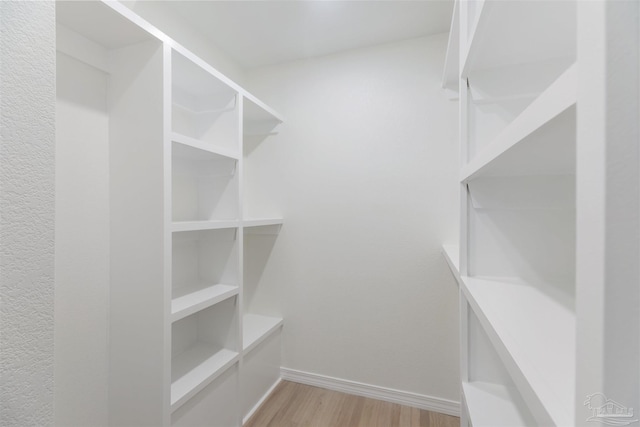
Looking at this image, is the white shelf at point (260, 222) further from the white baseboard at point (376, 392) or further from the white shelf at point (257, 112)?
the white baseboard at point (376, 392)

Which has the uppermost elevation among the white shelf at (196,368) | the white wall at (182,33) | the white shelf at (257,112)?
the white wall at (182,33)

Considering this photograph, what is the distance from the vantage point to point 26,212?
0.55 metres

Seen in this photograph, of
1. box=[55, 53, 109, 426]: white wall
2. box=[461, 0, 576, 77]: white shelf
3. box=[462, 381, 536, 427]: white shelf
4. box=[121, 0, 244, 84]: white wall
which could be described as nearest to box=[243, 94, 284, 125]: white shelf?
box=[121, 0, 244, 84]: white wall

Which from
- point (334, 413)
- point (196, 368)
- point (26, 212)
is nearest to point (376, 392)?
point (334, 413)

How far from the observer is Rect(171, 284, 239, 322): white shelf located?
3.90ft

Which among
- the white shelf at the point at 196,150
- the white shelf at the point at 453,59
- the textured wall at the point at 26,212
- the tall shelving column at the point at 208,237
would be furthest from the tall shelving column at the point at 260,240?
the textured wall at the point at 26,212

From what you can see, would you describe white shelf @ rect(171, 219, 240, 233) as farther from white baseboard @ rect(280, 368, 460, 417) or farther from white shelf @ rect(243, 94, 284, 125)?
white baseboard @ rect(280, 368, 460, 417)

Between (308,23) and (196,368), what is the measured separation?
2000mm

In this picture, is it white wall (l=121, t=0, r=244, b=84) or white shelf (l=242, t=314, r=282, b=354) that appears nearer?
white wall (l=121, t=0, r=244, b=84)

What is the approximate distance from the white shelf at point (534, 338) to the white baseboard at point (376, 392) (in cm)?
136

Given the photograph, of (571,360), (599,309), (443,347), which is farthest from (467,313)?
(443,347)

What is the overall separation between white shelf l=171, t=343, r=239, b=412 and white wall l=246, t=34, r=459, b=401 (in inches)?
23.5

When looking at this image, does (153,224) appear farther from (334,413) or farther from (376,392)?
(376,392)

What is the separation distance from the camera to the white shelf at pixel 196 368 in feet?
3.88
